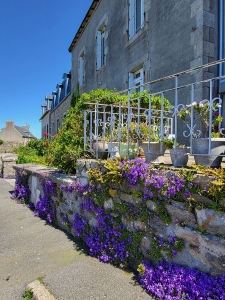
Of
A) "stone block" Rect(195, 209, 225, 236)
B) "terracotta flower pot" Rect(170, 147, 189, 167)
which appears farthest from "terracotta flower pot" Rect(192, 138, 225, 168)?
"stone block" Rect(195, 209, 225, 236)

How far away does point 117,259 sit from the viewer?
2789 millimetres

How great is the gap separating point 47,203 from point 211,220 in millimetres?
3487

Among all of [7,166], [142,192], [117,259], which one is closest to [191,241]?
[142,192]

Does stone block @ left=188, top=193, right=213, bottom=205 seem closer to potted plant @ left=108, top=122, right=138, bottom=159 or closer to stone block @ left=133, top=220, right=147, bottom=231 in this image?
stone block @ left=133, top=220, right=147, bottom=231

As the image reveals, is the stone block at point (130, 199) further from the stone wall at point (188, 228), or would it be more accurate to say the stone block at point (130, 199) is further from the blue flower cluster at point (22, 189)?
the blue flower cluster at point (22, 189)

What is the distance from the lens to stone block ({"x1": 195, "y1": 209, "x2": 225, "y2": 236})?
1.93m

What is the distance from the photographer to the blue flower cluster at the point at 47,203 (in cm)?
450

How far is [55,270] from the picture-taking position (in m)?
2.83

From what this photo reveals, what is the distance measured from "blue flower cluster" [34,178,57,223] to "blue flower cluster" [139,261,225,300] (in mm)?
2537

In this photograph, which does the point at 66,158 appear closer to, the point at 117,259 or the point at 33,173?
the point at 33,173

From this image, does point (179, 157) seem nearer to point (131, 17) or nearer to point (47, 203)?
point (47, 203)

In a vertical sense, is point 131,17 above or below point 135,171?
above

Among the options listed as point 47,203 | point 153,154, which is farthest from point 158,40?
point 47,203

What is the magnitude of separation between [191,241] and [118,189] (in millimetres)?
1065
